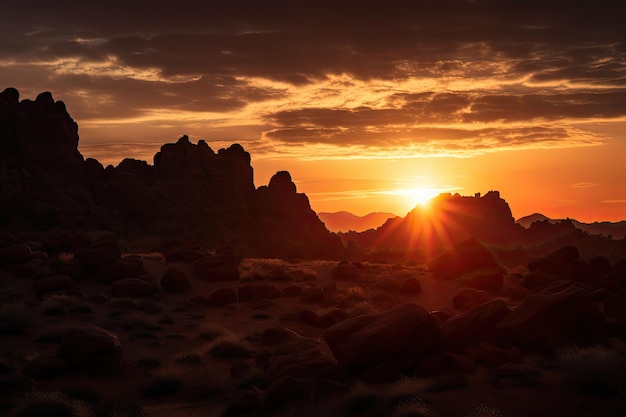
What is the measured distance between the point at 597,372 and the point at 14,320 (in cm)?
2103

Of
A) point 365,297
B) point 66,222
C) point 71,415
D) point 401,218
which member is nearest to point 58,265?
point 365,297

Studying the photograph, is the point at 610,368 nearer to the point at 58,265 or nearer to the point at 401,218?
the point at 58,265

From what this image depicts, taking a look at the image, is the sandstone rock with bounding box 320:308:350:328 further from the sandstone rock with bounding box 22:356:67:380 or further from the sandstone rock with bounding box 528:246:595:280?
the sandstone rock with bounding box 528:246:595:280

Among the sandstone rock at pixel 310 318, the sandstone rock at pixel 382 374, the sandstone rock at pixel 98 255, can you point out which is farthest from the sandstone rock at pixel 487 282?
the sandstone rock at pixel 98 255

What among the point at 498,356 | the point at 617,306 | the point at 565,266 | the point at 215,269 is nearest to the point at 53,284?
the point at 215,269

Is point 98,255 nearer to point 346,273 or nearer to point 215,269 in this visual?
point 215,269

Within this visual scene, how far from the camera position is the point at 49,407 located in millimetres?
14094

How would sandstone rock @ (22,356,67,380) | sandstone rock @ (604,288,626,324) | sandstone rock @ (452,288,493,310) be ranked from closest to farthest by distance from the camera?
sandstone rock @ (22,356,67,380), sandstone rock @ (604,288,626,324), sandstone rock @ (452,288,493,310)

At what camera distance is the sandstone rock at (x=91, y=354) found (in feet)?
59.5

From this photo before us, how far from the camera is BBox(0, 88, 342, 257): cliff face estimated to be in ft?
299

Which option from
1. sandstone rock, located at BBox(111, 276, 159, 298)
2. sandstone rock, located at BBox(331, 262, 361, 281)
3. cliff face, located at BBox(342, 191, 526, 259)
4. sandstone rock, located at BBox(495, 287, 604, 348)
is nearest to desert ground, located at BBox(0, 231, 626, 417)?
sandstone rock, located at BBox(495, 287, 604, 348)

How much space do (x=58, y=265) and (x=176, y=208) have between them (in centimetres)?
7199

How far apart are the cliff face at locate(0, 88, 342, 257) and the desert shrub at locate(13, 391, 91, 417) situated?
71927 millimetres

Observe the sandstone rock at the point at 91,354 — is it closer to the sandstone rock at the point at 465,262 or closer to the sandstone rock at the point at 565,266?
the sandstone rock at the point at 465,262
